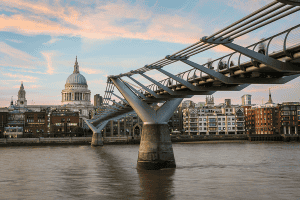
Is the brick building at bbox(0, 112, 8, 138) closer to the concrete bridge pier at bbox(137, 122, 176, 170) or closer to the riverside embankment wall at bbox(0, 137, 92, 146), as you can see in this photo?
the riverside embankment wall at bbox(0, 137, 92, 146)

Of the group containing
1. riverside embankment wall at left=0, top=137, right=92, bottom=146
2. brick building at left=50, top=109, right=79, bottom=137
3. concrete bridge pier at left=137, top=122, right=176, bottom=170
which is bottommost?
riverside embankment wall at left=0, top=137, right=92, bottom=146

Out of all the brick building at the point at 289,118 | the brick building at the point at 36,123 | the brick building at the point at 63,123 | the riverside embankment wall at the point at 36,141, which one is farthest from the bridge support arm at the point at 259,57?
the brick building at the point at 36,123

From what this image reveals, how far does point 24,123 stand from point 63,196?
147 metres

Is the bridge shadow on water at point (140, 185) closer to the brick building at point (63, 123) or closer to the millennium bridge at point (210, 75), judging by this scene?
the millennium bridge at point (210, 75)

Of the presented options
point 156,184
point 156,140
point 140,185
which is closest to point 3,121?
point 156,140

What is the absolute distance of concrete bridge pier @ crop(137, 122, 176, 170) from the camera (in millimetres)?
34094

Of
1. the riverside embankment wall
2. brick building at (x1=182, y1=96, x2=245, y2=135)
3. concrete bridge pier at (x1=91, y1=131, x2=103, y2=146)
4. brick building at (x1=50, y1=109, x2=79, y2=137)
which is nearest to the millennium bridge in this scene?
concrete bridge pier at (x1=91, y1=131, x2=103, y2=146)

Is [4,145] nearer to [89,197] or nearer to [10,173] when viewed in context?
[10,173]

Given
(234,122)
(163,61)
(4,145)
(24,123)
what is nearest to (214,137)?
(234,122)

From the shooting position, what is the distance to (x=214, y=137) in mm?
129750

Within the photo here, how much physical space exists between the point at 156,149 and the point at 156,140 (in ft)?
2.77

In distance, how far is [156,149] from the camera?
34125 millimetres

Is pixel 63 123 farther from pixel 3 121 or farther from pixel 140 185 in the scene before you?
pixel 140 185

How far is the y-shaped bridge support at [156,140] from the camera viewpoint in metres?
34.1
